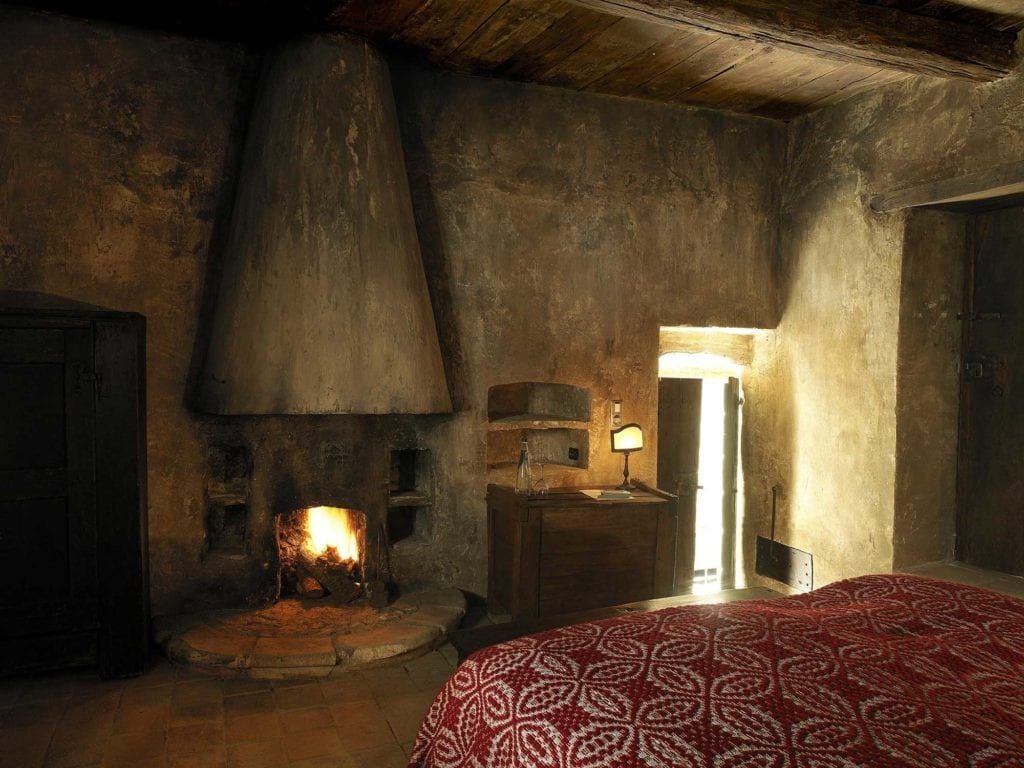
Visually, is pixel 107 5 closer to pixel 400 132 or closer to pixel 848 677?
pixel 400 132

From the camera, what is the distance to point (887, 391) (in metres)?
5.45

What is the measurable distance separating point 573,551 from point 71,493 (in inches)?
129

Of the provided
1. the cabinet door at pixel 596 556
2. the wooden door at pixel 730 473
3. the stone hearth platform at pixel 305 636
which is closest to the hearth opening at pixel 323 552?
the stone hearth platform at pixel 305 636

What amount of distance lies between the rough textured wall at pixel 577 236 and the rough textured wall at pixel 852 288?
403 millimetres

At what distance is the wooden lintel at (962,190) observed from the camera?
181 inches

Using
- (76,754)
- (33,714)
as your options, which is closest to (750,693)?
(76,754)

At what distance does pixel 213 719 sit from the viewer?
12.9ft

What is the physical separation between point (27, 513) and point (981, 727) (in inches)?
185

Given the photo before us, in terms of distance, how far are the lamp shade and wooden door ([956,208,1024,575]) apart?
94.6 inches

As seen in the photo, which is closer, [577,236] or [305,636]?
[305,636]

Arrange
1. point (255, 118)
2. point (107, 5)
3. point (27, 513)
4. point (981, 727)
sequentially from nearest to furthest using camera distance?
point (981, 727) < point (27, 513) < point (107, 5) < point (255, 118)

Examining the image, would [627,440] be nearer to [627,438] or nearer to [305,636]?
[627,438]

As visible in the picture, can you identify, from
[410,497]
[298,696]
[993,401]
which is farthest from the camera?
[410,497]

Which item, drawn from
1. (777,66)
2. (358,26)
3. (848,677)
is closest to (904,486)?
(777,66)
